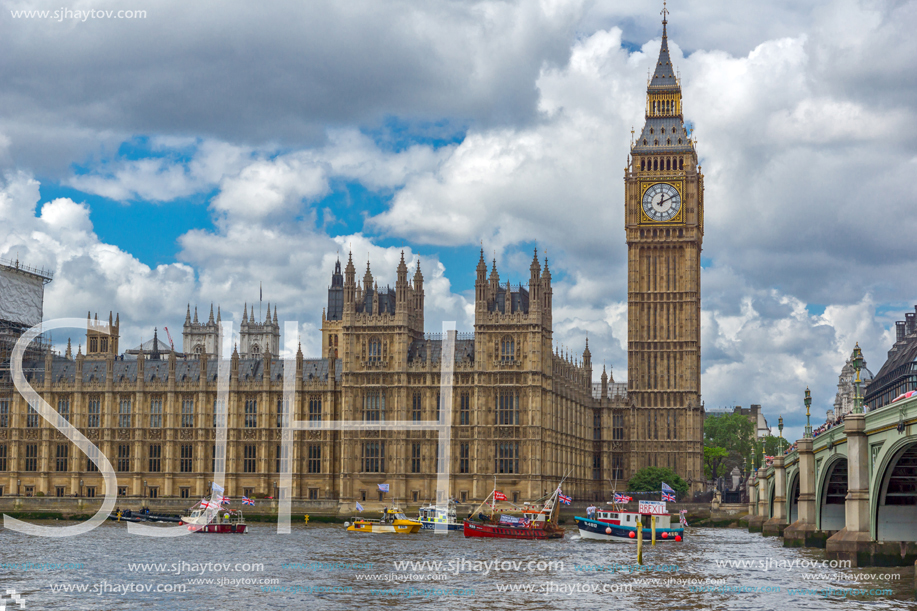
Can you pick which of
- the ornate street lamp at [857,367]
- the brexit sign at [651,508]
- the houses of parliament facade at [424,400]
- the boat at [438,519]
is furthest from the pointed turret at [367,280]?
the ornate street lamp at [857,367]

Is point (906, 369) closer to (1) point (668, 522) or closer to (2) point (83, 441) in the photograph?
(1) point (668, 522)

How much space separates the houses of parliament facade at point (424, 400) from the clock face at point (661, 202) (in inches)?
6.9

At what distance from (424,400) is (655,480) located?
32.0m

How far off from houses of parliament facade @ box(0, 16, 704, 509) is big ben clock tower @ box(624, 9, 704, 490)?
18 centimetres

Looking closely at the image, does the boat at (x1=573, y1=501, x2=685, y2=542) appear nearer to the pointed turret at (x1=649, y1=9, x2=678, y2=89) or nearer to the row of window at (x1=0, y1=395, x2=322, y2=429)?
the row of window at (x1=0, y1=395, x2=322, y2=429)

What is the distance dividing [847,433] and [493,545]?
34622 mm

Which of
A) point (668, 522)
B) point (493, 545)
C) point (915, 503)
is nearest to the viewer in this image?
point (915, 503)

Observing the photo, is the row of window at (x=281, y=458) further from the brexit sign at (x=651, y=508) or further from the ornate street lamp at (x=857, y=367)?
the ornate street lamp at (x=857, y=367)

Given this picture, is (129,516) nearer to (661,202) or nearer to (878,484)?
(661,202)

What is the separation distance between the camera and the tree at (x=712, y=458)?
182375mm

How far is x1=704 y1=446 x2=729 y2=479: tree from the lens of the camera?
18238cm

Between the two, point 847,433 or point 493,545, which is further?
point 493,545

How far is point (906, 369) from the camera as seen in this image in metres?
136

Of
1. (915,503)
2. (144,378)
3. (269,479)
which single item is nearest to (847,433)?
(915,503)
